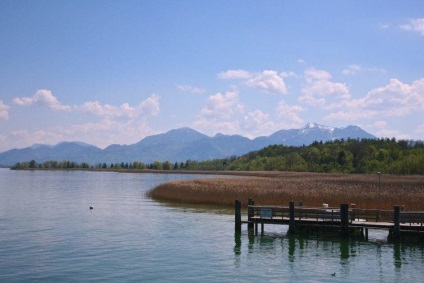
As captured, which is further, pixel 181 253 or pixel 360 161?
pixel 360 161

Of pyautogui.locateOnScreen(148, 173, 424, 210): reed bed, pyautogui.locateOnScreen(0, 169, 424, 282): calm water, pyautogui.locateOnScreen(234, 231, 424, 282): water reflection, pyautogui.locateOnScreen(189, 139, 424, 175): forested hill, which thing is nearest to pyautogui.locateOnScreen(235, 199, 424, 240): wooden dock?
pyautogui.locateOnScreen(234, 231, 424, 282): water reflection

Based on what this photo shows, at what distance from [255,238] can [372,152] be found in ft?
385

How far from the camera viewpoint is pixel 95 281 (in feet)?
88.7

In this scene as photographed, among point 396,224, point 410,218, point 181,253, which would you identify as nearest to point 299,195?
point 410,218

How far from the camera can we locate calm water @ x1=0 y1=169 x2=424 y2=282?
94.5ft

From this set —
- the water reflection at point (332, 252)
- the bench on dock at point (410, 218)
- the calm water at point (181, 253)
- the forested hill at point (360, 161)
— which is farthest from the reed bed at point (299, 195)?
the forested hill at point (360, 161)

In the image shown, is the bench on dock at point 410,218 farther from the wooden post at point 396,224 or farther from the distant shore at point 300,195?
the distant shore at point 300,195

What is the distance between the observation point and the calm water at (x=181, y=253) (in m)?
28.8

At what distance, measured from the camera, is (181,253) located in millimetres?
34688

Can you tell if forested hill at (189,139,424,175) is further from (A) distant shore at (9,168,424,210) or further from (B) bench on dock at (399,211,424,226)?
(B) bench on dock at (399,211,424,226)

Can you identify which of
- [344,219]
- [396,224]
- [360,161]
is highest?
[360,161]

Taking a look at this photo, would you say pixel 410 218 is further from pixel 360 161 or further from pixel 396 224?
pixel 360 161

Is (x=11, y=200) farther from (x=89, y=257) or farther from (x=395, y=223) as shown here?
(x=395, y=223)

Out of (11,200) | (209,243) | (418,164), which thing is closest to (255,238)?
(209,243)
